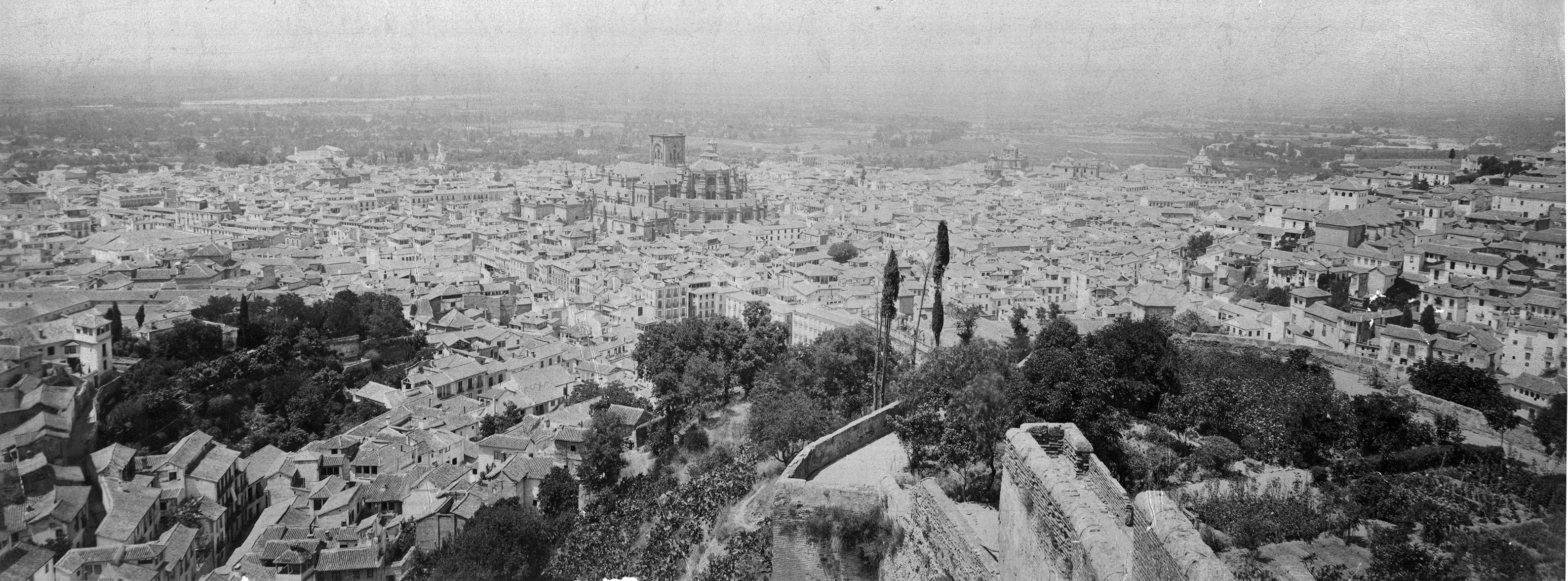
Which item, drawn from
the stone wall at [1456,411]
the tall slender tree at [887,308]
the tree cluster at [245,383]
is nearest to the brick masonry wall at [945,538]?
the tall slender tree at [887,308]

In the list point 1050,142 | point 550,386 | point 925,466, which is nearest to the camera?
point 925,466

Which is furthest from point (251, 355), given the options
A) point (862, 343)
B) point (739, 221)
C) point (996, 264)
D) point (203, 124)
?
point (203, 124)

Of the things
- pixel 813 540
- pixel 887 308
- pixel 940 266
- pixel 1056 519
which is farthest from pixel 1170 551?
pixel 940 266

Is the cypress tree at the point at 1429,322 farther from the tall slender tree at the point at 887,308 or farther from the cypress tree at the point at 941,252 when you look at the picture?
the tall slender tree at the point at 887,308

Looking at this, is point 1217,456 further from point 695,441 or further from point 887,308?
point 695,441

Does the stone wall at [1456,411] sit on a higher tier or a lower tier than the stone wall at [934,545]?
lower

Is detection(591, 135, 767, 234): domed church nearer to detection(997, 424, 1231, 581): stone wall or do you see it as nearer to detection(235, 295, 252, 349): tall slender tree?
detection(235, 295, 252, 349): tall slender tree

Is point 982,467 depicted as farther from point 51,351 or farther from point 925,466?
point 51,351
